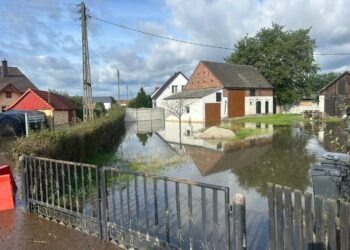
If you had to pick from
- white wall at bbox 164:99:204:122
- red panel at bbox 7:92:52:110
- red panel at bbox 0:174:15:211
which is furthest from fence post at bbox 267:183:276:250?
white wall at bbox 164:99:204:122

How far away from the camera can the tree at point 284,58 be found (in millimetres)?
45812

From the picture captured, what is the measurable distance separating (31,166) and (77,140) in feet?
15.1

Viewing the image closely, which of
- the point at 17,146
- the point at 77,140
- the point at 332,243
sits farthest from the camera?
the point at 77,140

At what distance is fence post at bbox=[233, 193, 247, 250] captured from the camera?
3729 mm

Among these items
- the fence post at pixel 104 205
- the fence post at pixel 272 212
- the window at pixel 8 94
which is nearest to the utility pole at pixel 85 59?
the fence post at pixel 104 205

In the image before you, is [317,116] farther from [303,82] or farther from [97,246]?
[97,246]

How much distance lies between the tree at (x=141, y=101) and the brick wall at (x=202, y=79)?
14.5m

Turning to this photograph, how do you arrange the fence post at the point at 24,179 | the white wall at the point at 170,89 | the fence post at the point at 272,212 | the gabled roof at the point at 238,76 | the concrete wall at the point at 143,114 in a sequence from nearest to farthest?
the fence post at the point at 272,212
the fence post at the point at 24,179
the gabled roof at the point at 238,76
the concrete wall at the point at 143,114
the white wall at the point at 170,89

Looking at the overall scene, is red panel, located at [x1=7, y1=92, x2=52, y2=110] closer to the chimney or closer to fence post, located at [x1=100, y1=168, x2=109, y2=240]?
the chimney

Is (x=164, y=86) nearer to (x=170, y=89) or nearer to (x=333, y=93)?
(x=170, y=89)

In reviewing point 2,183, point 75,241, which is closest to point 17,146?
point 2,183

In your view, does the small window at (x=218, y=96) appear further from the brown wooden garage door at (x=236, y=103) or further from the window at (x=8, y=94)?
the window at (x=8, y=94)

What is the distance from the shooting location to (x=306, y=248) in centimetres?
336

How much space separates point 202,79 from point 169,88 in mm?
13568
